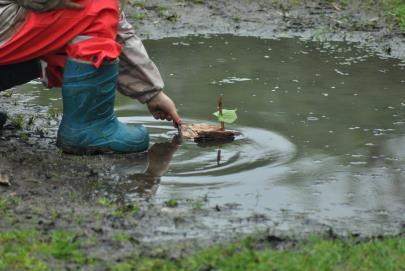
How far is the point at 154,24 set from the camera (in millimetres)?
8695

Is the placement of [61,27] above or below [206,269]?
above

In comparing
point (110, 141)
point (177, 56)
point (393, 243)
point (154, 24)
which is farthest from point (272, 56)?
point (393, 243)

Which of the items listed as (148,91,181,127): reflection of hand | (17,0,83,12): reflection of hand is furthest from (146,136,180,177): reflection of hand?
(17,0,83,12): reflection of hand

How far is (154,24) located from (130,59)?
135 inches

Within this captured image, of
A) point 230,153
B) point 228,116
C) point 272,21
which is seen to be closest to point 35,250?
point 230,153

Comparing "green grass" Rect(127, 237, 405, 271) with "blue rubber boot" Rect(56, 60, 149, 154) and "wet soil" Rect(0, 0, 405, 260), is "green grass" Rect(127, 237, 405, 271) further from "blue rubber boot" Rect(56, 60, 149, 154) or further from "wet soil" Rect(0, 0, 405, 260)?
"blue rubber boot" Rect(56, 60, 149, 154)

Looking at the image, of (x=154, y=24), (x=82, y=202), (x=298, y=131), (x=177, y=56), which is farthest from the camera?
(x=154, y=24)

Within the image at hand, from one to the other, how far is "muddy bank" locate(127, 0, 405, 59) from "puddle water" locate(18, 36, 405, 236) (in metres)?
0.34

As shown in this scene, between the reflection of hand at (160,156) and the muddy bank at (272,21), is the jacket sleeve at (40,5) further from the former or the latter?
the muddy bank at (272,21)

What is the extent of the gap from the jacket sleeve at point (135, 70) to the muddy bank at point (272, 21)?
3017 millimetres

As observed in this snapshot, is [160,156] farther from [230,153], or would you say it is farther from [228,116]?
[228,116]

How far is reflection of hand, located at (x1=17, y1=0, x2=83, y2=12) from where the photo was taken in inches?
190

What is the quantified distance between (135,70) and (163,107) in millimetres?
256

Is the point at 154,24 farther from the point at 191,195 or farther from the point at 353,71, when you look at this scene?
the point at 191,195
